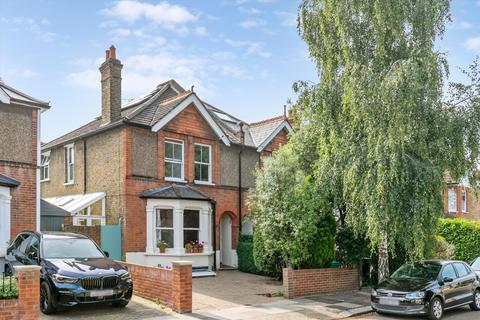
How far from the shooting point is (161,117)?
19.3 metres

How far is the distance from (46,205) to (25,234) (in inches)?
218

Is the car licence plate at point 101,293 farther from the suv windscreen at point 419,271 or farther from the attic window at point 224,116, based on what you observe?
the attic window at point 224,116

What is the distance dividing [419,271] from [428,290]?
1350 millimetres

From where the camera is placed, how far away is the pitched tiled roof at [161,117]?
763 inches

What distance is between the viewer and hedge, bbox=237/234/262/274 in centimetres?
2042

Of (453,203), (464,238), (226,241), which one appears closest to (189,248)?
(226,241)

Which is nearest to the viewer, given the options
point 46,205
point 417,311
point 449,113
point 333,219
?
point 417,311

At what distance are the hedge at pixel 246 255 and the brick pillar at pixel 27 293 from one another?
38.8 feet

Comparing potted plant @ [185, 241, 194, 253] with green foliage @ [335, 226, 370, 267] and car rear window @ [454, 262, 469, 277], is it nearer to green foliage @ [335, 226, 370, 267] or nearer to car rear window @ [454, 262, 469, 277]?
green foliage @ [335, 226, 370, 267]

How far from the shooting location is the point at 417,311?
39.2ft

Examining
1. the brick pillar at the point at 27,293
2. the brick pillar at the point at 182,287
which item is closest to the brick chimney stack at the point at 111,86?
the brick pillar at the point at 182,287

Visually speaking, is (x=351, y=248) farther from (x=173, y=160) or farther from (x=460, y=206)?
(x=460, y=206)

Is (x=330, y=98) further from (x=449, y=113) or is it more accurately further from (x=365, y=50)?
(x=449, y=113)

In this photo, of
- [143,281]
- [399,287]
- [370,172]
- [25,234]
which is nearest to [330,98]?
[370,172]
